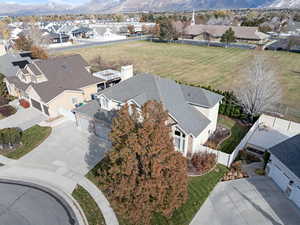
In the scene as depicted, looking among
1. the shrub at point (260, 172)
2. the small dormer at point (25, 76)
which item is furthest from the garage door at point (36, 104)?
the shrub at point (260, 172)

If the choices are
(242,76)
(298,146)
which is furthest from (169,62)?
(298,146)

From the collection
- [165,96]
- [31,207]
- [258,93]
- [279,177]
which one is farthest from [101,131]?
[258,93]

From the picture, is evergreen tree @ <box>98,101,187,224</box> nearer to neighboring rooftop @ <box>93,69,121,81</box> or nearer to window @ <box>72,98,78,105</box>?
window @ <box>72,98,78,105</box>

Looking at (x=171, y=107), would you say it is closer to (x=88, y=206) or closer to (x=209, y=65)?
(x=88, y=206)

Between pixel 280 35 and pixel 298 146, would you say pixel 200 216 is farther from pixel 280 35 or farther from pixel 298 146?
pixel 280 35

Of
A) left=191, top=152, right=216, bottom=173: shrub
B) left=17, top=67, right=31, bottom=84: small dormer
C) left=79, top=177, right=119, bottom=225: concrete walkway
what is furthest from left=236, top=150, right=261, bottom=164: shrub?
left=17, top=67, right=31, bottom=84: small dormer

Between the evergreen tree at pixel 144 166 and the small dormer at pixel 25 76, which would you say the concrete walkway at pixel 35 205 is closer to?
the evergreen tree at pixel 144 166
